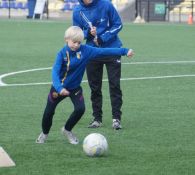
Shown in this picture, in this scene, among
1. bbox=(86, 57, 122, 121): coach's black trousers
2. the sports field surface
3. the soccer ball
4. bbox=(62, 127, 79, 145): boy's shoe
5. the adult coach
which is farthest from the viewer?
bbox=(86, 57, 122, 121): coach's black trousers

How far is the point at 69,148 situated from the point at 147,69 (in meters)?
9.76

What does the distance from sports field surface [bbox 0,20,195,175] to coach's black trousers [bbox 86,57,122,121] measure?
25 centimetres

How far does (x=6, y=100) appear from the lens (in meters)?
13.2

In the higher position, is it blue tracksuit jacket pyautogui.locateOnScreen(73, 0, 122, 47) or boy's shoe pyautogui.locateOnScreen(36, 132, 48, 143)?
blue tracksuit jacket pyautogui.locateOnScreen(73, 0, 122, 47)

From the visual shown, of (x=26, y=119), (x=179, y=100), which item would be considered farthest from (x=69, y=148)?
(x=179, y=100)

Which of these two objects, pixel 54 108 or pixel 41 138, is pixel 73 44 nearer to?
pixel 54 108

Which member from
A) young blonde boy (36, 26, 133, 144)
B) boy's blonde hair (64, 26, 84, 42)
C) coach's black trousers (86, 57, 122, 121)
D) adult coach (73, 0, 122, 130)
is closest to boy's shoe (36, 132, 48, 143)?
young blonde boy (36, 26, 133, 144)

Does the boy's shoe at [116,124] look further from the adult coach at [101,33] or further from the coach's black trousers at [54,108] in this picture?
the coach's black trousers at [54,108]

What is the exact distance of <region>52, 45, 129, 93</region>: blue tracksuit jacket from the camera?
933 cm

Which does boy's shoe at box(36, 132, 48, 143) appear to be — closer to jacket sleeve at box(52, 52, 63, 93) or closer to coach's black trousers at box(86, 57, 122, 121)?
jacket sleeve at box(52, 52, 63, 93)

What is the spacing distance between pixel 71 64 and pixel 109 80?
→ 5.42 ft

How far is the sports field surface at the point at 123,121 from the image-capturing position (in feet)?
27.0

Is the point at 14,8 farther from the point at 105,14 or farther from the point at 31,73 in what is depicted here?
the point at 105,14

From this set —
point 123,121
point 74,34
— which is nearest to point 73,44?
point 74,34
